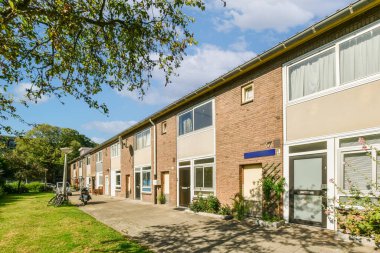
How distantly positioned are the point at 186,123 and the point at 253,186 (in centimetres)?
666

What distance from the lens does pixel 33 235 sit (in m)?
10.1

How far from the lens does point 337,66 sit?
8727 millimetres

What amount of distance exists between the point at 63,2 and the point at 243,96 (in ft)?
26.4

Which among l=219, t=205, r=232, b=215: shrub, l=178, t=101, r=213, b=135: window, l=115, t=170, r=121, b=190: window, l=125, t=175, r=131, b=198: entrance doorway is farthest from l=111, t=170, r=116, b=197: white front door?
l=219, t=205, r=232, b=215: shrub

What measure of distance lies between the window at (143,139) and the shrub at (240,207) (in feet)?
38.1

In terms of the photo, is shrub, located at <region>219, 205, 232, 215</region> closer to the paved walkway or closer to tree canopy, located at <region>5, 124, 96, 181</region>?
the paved walkway

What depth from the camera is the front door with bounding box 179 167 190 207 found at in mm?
16844

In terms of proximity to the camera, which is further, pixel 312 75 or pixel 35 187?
pixel 35 187

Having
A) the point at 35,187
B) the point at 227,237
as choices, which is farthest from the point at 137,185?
the point at 35,187

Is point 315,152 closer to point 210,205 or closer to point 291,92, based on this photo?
point 291,92

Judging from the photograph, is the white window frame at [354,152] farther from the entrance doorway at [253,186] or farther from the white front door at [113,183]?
the white front door at [113,183]

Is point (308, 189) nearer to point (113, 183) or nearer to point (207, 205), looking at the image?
point (207, 205)

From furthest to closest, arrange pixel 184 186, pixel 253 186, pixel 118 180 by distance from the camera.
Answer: pixel 118 180 → pixel 184 186 → pixel 253 186

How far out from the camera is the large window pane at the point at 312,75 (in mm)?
9039
